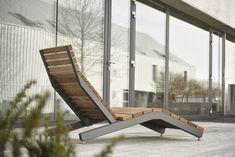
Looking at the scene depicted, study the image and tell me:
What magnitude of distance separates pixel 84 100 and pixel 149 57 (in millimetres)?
5455

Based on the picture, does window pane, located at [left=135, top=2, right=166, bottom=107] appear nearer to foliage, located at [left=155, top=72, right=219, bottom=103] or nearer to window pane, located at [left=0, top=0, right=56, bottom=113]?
foliage, located at [left=155, top=72, right=219, bottom=103]

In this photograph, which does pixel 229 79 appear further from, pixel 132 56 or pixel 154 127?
pixel 154 127

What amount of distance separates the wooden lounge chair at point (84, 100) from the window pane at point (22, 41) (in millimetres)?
1404

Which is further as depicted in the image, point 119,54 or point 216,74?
point 216,74

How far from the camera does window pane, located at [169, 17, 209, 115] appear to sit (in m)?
10.8

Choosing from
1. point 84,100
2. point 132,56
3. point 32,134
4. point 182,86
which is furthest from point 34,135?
point 182,86

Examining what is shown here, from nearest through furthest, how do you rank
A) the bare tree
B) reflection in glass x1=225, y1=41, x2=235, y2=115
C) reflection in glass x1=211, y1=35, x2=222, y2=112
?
the bare tree, reflection in glass x1=211, y1=35, x2=222, y2=112, reflection in glass x1=225, y1=41, x2=235, y2=115

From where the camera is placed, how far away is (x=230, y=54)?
14172 millimetres

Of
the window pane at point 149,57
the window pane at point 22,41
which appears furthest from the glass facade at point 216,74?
the window pane at point 22,41

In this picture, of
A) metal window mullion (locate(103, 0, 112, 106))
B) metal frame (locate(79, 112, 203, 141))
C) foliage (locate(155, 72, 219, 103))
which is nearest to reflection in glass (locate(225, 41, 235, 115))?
foliage (locate(155, 72, 219, 103))

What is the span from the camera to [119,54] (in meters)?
8.60

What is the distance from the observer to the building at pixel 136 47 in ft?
21.2

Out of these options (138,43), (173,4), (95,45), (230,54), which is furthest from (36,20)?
(230,54)

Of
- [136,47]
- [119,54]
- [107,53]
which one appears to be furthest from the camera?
[136,47]
